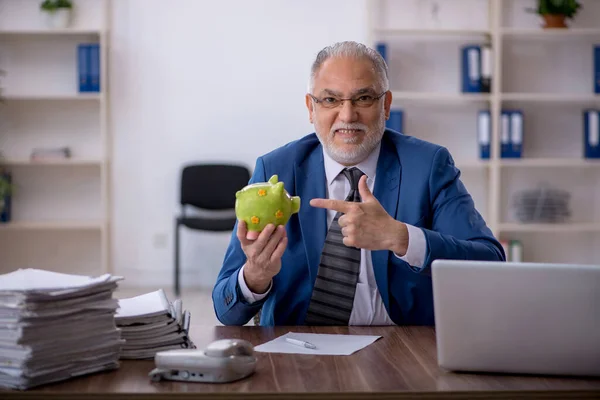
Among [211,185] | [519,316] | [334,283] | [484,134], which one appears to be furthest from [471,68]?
[519,316]

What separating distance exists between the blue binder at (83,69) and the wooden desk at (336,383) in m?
4.48

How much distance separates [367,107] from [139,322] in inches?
35.9

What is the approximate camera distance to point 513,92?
5.92 meters

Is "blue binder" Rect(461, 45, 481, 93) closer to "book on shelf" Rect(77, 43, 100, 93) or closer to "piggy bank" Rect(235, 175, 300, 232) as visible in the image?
→ "book on shelf" Rect(77, 43, 100, 93)

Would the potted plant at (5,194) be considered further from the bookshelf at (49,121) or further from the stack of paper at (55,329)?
the stack of paper at (55,329)

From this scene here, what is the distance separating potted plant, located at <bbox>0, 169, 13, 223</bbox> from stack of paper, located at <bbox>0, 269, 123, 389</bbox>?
14.3 feet

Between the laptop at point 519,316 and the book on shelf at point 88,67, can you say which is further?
the book on shelf at point 88,67

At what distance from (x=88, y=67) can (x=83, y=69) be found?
0.13 ft

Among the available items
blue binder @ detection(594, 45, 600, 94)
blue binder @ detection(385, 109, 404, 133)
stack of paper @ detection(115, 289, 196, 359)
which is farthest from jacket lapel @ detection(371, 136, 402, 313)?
blue binder @ detection(594, 45, 600, 94)

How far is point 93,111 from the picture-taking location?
19.2 ft

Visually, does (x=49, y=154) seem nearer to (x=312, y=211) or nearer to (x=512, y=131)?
(x=512, y=131)

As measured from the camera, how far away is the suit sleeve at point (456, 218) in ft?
6.09

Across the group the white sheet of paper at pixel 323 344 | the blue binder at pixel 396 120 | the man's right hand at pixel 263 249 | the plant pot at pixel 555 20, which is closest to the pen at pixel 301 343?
the white sheet of paper at pixel 323 344

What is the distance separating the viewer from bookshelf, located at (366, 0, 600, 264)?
584cm
